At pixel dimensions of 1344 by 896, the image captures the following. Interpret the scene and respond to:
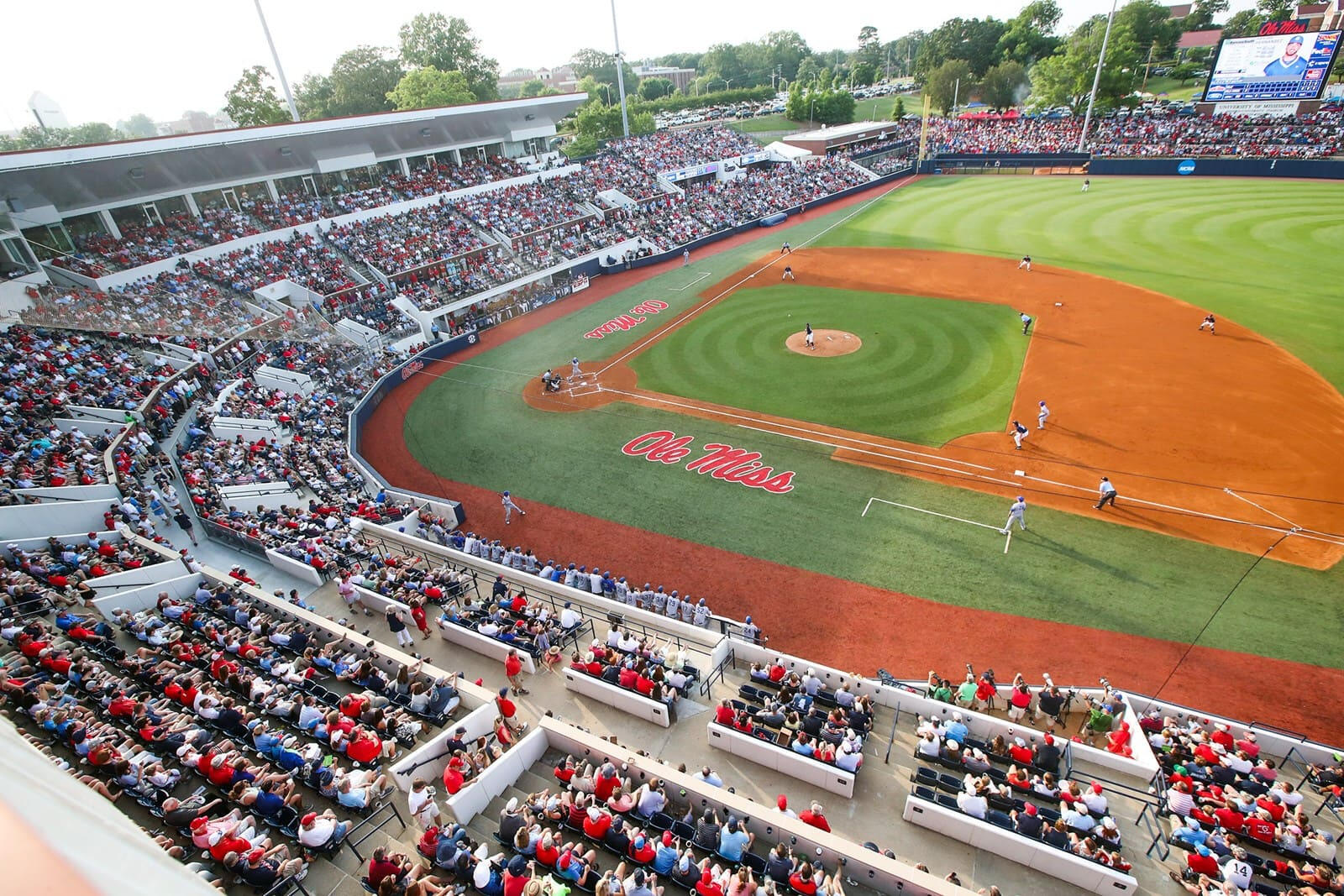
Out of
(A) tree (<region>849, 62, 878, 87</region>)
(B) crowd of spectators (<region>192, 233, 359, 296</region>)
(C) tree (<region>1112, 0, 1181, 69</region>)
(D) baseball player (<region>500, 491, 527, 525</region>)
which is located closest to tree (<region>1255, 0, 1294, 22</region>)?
(C) tree (<region>1112, 0, 1181, 69</region>)

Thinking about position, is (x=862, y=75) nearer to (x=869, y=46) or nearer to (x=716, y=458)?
(x=869, y=46)

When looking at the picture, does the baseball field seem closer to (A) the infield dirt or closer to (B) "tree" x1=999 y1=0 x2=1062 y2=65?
(A) the infield dirt

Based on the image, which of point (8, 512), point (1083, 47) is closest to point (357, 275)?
point (8, 512)

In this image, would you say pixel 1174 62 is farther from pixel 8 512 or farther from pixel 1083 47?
pixel 8 512

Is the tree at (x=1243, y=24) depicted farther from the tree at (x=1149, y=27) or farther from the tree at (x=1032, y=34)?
the tree at (x=1032, y=34)

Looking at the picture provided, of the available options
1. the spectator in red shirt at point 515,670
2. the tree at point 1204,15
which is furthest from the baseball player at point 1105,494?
the tree at point 1204,15

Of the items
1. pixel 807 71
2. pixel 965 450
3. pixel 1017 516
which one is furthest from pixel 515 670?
pixel 807 71

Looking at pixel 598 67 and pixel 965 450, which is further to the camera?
pixel 598 67
